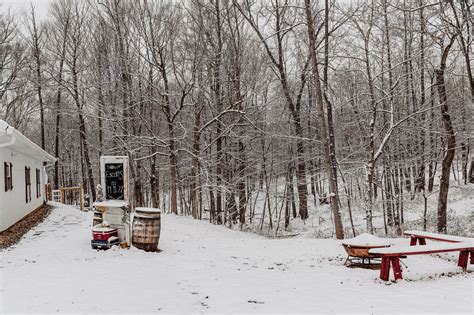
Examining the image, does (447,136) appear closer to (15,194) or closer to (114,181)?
(114,181)

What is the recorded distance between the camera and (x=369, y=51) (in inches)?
590

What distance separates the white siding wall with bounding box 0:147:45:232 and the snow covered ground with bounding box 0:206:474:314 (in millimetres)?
1815

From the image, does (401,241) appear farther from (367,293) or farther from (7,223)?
(7,223)

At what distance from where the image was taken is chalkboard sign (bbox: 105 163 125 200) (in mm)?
10430

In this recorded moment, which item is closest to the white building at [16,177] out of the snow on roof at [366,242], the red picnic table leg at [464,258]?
the snow on roof at [366,242]

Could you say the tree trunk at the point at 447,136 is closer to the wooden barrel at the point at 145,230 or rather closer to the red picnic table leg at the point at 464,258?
the red picnic table leg at the point at 464,258

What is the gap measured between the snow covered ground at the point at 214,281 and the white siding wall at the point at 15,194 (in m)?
1.82

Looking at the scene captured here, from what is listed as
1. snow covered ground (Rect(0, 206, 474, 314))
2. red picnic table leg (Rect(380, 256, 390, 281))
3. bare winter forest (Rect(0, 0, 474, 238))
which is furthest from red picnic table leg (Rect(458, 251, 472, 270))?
bare winter forest (Rect(0, 0, 474, 238))

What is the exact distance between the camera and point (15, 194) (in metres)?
13.6

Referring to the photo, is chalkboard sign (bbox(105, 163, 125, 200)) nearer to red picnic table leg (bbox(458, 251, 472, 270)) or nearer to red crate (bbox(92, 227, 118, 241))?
red crate (bbox(92, 227, 118, 241))

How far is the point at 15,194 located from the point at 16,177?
656 millimetres

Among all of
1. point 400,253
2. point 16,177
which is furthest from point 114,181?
point 400,253

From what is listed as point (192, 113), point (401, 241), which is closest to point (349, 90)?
point (192, 113)

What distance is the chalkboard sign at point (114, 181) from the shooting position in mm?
10430
